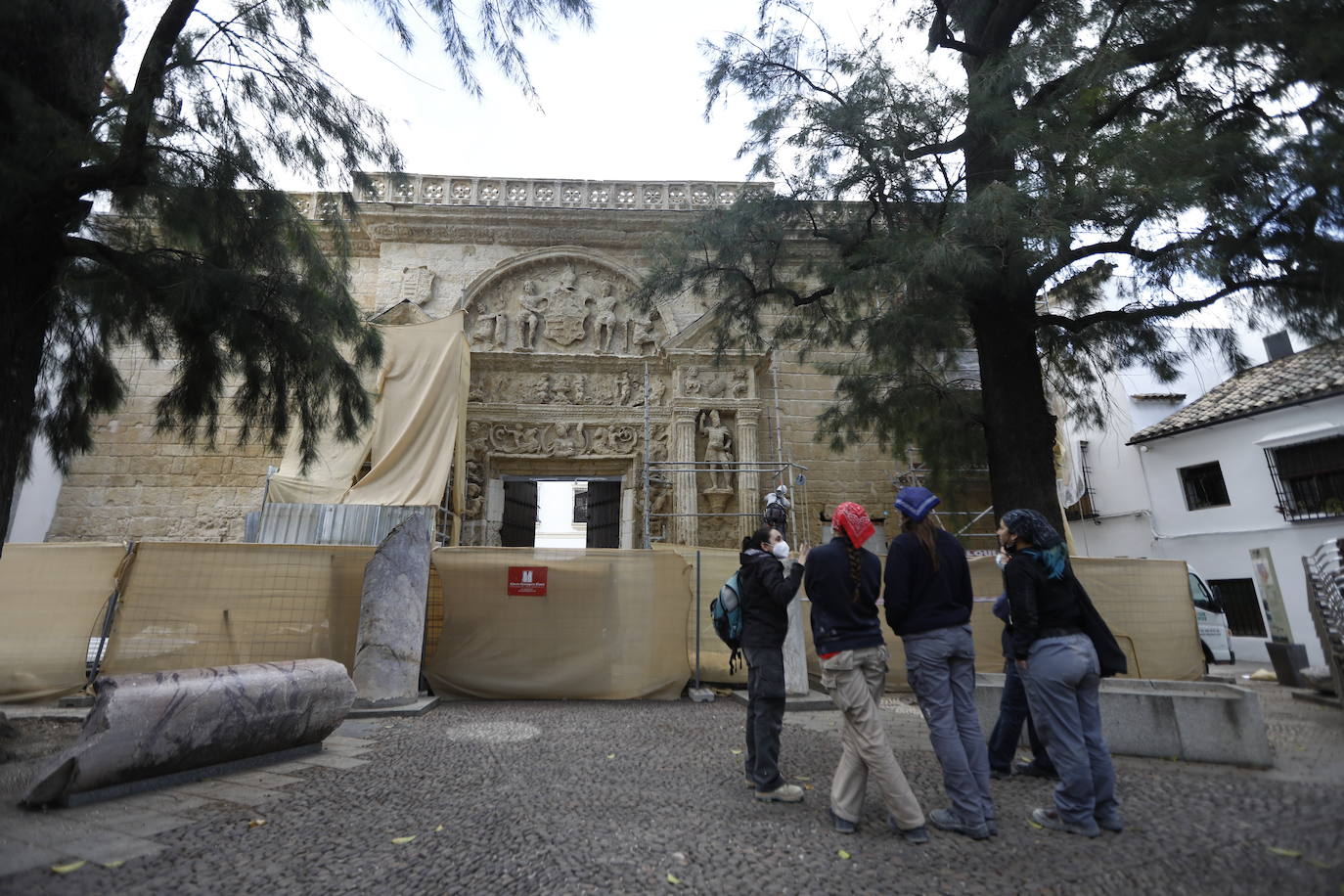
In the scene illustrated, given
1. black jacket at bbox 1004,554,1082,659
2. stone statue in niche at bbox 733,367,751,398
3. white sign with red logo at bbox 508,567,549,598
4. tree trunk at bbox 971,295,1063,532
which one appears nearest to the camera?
black jacket at bbox 1004,554,1082,659

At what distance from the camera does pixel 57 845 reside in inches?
109

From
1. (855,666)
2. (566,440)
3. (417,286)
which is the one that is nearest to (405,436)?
(566,440)

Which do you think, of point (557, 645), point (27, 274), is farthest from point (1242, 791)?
point (27, 274)

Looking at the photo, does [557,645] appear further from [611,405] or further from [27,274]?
[611,405]

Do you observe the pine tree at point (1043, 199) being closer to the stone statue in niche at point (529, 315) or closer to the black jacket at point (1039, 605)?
the black jacket at point (1039, 605)

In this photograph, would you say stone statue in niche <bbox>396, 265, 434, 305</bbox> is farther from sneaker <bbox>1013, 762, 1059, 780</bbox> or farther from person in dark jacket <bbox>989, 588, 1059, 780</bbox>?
sneaker <bbox>1013, 762, 1059, 780</bbox>

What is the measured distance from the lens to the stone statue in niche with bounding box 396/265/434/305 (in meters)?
13.1

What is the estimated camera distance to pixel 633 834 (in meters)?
2.97

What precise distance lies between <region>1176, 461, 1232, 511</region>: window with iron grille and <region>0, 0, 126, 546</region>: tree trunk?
647 inches

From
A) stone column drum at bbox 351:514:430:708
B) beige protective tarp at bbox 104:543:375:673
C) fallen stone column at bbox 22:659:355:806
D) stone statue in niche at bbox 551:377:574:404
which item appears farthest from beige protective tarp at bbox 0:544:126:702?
stone statue in niche at bbox 551:377:574:404

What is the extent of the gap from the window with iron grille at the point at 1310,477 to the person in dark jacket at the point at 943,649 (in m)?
10.7

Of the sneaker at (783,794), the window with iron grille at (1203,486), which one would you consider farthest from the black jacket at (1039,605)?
the window with iron grille at (1203,486)

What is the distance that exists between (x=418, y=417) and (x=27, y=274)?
6.96 meters

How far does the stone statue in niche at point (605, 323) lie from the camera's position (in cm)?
1328
